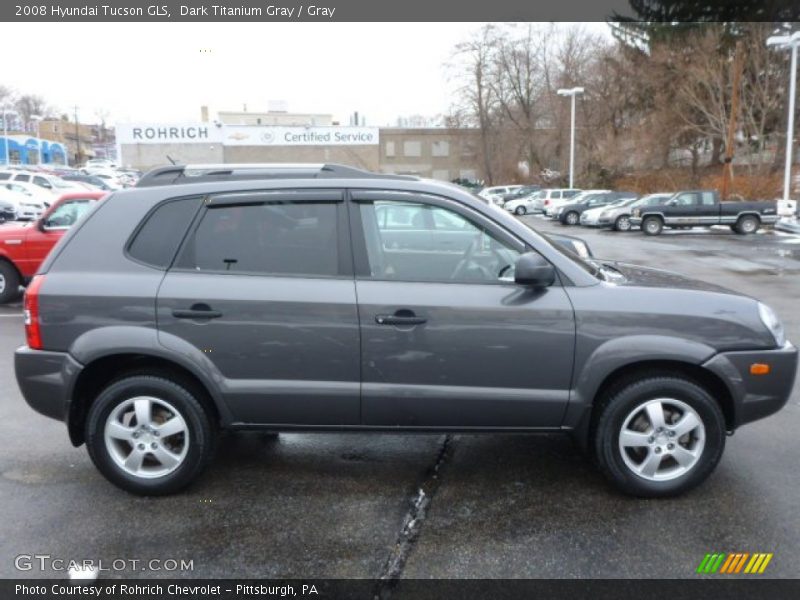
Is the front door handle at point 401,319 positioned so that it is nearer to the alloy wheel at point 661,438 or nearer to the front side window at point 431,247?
the front side window at point 431,247

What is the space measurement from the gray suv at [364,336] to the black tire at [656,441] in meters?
0.01

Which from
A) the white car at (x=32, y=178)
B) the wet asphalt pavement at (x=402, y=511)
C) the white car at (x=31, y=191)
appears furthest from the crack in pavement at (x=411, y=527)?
the white car at (x=32, y=178)

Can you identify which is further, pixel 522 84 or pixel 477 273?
pixel 522 84

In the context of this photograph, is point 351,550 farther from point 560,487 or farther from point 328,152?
point 328,152

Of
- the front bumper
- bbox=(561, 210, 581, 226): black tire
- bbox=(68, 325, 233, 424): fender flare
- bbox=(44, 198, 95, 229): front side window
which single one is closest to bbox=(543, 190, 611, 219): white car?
bbox=(561, 210, 581, 226): black tire

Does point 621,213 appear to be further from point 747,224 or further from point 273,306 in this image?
point 273,306

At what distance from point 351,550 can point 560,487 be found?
1.39 meters

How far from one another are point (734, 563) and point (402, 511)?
1.67m

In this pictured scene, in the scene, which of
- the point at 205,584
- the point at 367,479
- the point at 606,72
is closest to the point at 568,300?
the point at 367,479

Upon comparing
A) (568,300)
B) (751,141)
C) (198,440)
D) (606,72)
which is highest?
(606,72)

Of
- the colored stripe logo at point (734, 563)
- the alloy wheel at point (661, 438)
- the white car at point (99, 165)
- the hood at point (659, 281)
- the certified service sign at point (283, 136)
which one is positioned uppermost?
the certified service sign at point (283, 136)

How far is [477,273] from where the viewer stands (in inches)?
153

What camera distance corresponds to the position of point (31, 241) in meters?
10.0

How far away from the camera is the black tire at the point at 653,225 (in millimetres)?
25578
